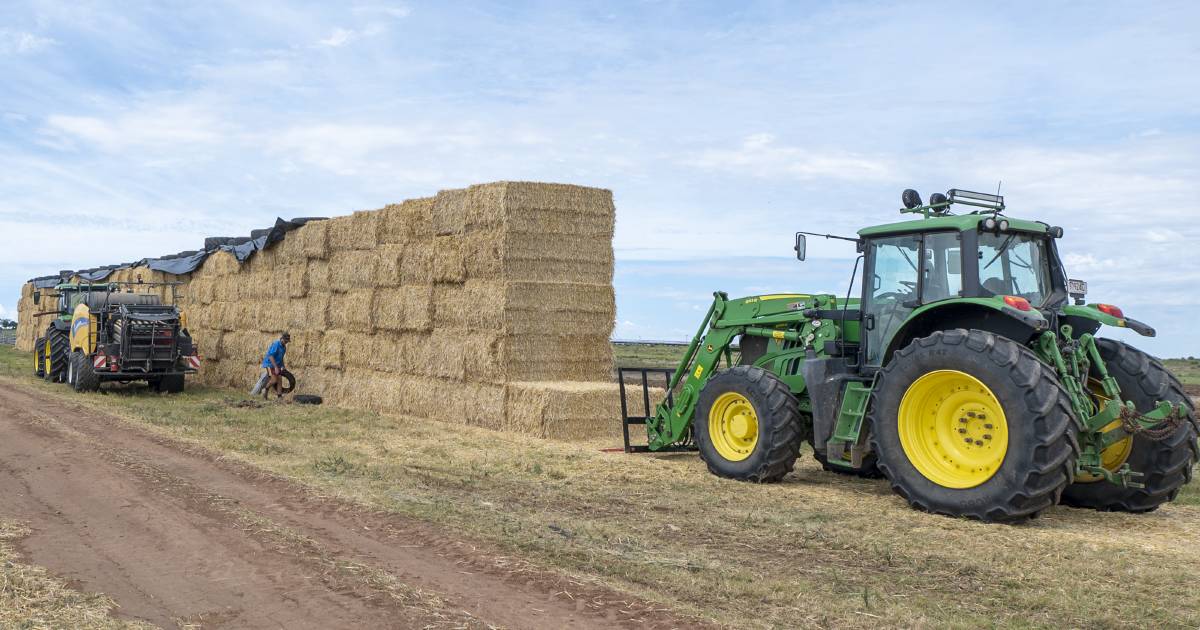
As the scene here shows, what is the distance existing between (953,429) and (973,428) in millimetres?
189

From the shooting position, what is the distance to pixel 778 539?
6.29 meters

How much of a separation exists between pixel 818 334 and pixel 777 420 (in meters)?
0.94

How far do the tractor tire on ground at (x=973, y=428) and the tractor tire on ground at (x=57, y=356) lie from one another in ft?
58.8

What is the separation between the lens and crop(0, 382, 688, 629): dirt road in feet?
A: 15.2

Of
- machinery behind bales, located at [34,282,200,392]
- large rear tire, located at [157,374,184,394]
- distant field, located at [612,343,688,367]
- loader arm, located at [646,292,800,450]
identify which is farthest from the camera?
distant field, located at [612,343,688,367]

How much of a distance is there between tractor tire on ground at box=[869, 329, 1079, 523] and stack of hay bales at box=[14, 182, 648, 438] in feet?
18.0

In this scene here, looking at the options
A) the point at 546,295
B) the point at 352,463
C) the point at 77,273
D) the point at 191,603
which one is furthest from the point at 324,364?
the point at 77,273

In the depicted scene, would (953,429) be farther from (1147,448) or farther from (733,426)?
(733,426)

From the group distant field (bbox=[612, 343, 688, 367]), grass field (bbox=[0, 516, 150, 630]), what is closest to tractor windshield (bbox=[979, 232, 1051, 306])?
grass field (bbox=[0, 516, 150, 630])

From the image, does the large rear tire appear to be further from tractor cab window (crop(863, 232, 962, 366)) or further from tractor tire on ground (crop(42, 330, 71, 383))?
tractor cab window (crop(863, 232, 962, 366))

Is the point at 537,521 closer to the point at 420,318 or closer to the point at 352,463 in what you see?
the point at 352,463

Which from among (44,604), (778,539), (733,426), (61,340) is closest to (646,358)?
(61,340)

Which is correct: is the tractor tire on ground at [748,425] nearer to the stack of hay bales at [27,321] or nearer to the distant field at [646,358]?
the distant field at [646,358]

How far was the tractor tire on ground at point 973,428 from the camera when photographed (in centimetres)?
645
